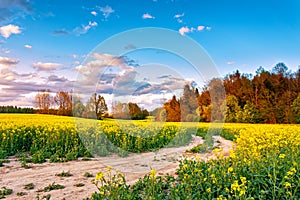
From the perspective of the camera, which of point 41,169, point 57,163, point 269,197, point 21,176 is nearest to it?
point 269,197

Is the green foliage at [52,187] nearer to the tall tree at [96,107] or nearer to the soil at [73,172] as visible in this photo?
the soil at [73,172]

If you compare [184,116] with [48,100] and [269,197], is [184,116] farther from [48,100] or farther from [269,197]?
[48,100]

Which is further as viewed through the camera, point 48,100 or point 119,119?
point 48,100

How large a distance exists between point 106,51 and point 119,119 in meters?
5.34

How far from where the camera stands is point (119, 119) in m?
14.7

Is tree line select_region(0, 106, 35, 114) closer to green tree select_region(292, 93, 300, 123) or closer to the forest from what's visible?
the forest

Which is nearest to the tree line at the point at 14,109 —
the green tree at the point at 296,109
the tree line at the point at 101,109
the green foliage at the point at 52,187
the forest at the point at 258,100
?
the forest at the point at 258,100

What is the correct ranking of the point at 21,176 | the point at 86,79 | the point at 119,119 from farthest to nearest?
the point at 119,119 < the point at 86,79 < the point at 21,176

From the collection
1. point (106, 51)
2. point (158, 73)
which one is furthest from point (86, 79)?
point (158, 73)

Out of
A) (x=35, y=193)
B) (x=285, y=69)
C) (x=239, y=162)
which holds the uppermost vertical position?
(x=285, y=69)

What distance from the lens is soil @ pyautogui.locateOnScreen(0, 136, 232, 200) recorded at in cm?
673

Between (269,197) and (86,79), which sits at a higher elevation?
(86,79)

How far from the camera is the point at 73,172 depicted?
343 inches

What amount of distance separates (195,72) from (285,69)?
5015 cm
